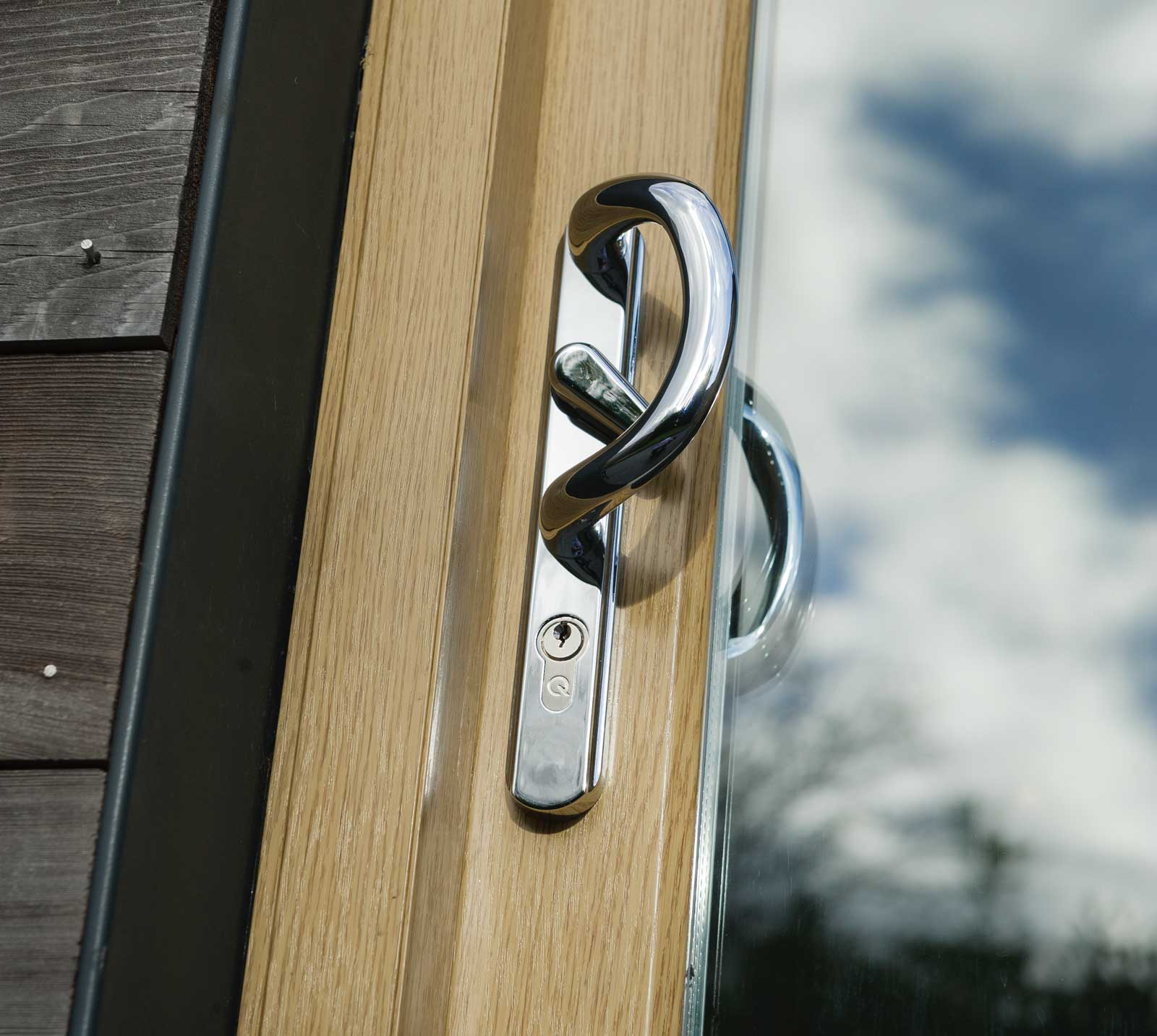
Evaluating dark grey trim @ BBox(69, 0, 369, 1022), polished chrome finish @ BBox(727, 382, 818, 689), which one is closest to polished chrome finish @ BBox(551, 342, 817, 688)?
polished chrome finish @ BBox(727, 382, 818, 689)

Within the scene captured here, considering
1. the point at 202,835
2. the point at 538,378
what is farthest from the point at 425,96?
the point at 202,835

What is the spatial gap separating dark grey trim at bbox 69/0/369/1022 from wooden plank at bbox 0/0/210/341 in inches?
0.6

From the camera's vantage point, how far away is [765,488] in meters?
0.58

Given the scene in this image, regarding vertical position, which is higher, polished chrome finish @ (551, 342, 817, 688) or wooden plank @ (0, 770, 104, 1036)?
polished chrome finish @ (551, 342, 817, 688)

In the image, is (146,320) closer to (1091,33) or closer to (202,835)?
(202,835)

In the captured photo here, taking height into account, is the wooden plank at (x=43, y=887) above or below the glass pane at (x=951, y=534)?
below

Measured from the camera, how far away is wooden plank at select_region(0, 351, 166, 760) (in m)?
0.44

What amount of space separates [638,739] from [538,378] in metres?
0.20

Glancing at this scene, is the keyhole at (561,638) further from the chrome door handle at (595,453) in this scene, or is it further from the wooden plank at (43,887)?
the wooden plank at (43,887)

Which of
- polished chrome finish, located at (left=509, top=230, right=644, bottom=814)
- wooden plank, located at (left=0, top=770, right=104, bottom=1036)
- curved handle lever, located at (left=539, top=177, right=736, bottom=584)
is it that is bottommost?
wooden plank, located at (left=0, top=770, right=104, bottom=1036)

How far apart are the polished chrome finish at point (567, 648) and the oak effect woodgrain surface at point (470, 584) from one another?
12 mm

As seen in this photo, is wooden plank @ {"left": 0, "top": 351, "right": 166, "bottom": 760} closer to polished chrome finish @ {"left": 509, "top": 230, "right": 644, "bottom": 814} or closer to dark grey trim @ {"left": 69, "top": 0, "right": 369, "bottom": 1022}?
dark grey trim @ {"left": 69, "top": 0, "right": 369, "bottom": 1022}

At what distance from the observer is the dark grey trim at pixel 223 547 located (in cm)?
43

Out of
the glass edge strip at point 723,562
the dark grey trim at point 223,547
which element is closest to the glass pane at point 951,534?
the glass edge strip at point 723,562
